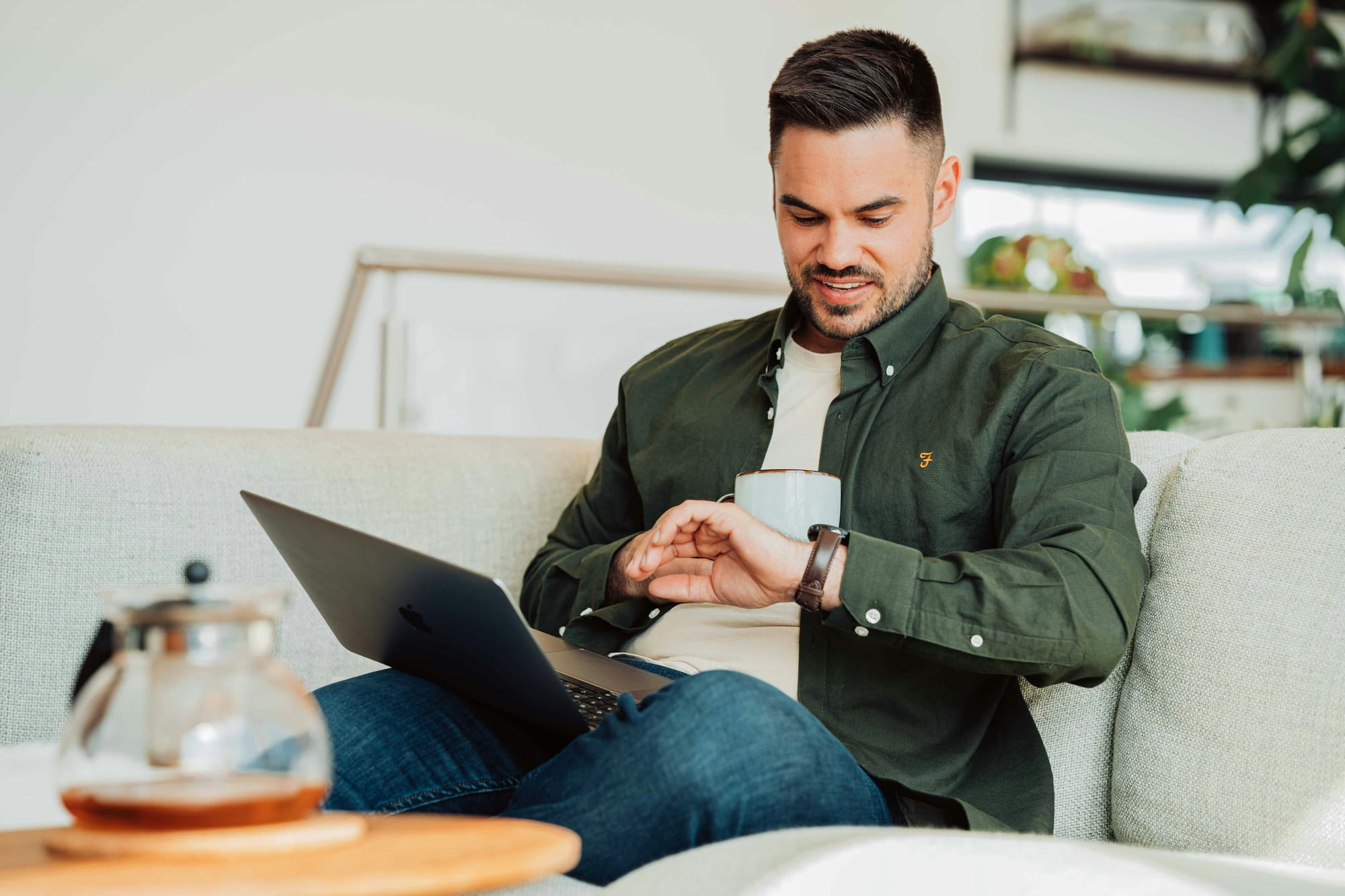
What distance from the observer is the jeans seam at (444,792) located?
122 centimetres

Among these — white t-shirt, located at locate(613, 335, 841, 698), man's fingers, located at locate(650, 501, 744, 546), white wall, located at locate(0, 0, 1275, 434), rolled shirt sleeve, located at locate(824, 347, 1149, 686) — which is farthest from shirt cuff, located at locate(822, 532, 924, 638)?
white wall, located at locate(0, 0, 1275, 434)

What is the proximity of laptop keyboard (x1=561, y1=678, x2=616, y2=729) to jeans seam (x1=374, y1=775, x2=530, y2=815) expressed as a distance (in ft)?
0.36

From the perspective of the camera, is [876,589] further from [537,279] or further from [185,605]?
[537,279]

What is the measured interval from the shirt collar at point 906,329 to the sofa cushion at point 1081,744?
0.31 metres

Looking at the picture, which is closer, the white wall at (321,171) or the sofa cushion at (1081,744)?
the sofa cushion at (1081,744)

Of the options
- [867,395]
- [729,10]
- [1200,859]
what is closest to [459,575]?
[1200,859]

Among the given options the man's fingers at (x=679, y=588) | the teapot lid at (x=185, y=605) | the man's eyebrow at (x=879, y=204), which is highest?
the man's eyebrow at (x=879, y=204)

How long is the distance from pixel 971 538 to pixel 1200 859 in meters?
0.49

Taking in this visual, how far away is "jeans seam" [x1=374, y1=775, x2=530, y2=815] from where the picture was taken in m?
1.22

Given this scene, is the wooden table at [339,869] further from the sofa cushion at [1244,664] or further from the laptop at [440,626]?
the sofa cushion at [1244,664]

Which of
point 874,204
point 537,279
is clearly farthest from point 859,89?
point 537,279

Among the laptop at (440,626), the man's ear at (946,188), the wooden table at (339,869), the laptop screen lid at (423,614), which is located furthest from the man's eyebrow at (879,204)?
the wooden table at (339,869)

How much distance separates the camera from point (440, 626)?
1.07m

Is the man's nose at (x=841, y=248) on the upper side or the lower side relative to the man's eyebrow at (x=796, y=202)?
lower
